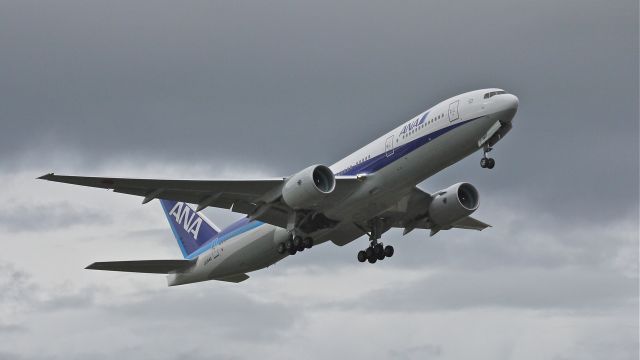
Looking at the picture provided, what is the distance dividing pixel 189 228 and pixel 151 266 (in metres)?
3.82

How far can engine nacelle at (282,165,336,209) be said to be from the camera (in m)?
41.4

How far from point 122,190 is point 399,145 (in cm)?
1148

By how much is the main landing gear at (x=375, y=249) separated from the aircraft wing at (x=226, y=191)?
4.77 m

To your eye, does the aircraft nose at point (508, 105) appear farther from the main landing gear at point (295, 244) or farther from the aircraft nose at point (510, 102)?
the main landing gear at point (295, 244)

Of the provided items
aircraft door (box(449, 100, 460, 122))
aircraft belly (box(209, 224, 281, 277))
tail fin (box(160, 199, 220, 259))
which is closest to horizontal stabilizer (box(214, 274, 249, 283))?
aircraft belly (box(209, 224, 281, 277))

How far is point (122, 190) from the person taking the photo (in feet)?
140

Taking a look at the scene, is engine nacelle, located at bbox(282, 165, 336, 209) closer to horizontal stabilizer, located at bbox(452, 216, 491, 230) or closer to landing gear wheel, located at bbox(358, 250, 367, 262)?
landing gear wheel, located at bbox(358, 250, 367, 262)

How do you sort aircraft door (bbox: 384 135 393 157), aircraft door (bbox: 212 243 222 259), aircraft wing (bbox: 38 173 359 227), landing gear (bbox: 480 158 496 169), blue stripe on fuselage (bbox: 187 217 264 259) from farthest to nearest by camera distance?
aircraft door (bbox: 212 243 222 259) → blue stripe on fuselage (bbox: 187 217 264 259) → aircraft wing (bbox: 38 173 359 227) → aircraft door (bbox: 384 135 393 157) → landing gear (bbox: 480 158 496 169)

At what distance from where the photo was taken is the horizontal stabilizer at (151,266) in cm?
4888

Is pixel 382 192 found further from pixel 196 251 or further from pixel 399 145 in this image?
pixel 196 251

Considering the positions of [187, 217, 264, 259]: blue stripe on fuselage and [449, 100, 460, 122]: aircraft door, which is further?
[187, 217, 264, 259]: blue stripe on fuselage

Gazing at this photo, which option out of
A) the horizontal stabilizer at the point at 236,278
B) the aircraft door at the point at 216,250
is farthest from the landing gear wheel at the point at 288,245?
the horizontal stabilizer at the point at 236,278

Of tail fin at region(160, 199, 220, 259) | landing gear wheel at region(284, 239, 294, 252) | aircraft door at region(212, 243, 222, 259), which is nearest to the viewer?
landing gear wheel at region(284, 239, 294, 252)

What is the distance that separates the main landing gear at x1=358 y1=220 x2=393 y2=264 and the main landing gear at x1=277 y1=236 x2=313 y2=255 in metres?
4.02
